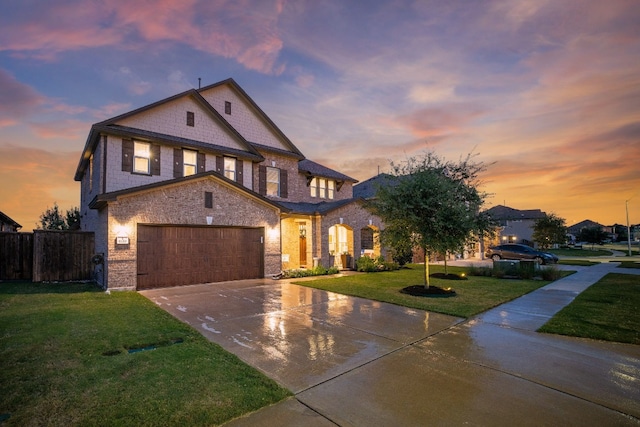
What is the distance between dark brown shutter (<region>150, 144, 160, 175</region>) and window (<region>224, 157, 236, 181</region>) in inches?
133

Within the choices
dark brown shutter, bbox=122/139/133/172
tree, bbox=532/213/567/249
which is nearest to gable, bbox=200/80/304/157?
dark brown shutter, bbox=122/139/133/172

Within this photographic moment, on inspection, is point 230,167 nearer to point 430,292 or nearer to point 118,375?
point 430,292

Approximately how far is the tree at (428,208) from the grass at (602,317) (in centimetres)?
368

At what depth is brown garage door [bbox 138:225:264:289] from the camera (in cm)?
1171

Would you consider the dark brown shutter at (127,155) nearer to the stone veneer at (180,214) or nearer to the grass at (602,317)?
the stone veneer at (180,214)

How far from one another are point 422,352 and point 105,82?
17.4m

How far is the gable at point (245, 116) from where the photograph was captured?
18234 mm

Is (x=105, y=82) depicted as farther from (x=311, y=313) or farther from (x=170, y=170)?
(x=311, y=313)

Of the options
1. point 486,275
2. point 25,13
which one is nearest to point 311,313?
point 486,275

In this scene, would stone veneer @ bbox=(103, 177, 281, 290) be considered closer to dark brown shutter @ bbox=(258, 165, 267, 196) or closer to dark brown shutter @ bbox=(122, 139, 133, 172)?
dark brown shutter @ bbox=(122, 139, 133, 172)

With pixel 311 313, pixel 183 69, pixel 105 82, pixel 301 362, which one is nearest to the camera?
pixel 301 362

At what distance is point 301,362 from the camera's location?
476 centimetres

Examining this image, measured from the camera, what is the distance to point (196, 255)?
41.9 ft

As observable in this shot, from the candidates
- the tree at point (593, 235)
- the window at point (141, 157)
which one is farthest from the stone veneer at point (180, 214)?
the tree at point (593, 235)
